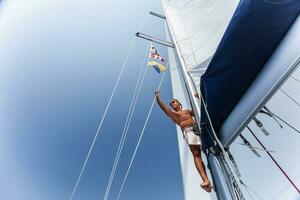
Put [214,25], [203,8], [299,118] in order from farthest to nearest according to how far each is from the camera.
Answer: [203,8], [214,25], [299,118]

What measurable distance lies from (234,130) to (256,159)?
0.92 meters

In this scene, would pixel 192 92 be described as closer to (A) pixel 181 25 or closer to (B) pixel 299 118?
(B) pixel 299 118

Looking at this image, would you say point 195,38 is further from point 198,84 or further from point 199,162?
point 199,162

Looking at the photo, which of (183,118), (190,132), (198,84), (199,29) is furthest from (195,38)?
(190,132)

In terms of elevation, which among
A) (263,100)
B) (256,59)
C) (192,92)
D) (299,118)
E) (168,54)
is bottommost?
(168,54)

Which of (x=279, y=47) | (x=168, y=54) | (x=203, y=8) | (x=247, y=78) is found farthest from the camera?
(x=168, y=54)

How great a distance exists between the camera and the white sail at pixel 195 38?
3.61 m

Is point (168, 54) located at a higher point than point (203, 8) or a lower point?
lower

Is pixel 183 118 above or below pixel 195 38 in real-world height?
below

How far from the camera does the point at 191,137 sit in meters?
3.12

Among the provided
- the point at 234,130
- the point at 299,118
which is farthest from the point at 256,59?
the point at 299,118

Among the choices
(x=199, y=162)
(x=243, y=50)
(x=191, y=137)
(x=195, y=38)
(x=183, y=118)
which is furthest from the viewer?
(x=195, y=38)

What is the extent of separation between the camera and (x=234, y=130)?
2.22 meters

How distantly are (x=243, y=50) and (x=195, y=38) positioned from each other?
6.96 feet
